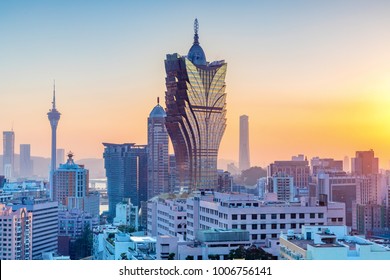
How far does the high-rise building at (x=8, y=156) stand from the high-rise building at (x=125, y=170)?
704cm

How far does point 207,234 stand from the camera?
7.25m

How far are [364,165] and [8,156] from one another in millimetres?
10433

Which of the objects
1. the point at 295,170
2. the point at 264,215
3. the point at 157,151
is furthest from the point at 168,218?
the point at 157,151

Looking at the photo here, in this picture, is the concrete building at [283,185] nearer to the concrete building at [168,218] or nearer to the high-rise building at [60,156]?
the high-rise building at [60,156]

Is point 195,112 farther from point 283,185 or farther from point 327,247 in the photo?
point 327,247

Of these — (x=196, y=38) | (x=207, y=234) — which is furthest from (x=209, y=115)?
(x=207, y=234)

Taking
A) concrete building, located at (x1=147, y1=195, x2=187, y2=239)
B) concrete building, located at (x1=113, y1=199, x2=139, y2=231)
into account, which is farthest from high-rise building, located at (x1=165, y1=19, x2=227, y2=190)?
concrete building, located at (x1=147, y1=195, x2=187, y2=239)

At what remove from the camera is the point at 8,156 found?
758 inches

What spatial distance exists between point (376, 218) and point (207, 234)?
1299 centimetres

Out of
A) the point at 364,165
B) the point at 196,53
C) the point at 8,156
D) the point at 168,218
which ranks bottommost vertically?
the point at 168,218

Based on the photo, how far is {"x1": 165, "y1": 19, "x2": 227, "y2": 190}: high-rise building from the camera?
914 inches

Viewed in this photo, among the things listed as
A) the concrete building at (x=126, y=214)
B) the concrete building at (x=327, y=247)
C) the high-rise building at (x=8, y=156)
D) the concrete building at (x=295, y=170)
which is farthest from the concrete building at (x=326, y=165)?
the concrete building at (x=327, y=247)

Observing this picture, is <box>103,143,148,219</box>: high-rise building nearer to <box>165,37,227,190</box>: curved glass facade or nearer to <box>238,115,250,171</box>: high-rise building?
<box>165,37,227,190</box>: curved glass facade

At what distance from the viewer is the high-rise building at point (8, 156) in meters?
14.2
